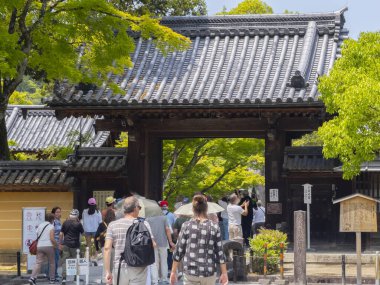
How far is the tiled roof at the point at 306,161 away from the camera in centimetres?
2574

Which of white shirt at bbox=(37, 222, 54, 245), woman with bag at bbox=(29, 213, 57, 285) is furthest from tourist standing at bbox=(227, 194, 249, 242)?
white shirt at bbox=(37, 222, 54, 245)

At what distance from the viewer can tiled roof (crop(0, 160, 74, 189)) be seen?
26.4m

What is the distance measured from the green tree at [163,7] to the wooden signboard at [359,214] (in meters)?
18.0

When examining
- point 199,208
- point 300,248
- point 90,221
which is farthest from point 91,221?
point 199,208

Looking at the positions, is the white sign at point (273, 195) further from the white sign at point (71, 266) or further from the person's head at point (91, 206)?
the white sign at point (71, 266)

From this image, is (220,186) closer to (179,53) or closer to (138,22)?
(179,53)

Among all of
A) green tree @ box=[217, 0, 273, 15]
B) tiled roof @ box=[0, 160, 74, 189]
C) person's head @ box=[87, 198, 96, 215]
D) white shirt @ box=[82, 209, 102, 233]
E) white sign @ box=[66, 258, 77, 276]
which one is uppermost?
green tree @ box=[217, 0, 273, 15]

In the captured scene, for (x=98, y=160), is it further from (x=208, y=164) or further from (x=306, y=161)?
(x=208, y=164)

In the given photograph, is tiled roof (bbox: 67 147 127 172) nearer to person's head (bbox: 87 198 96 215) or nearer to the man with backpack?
person's head (bbox: 87 198 96 215)

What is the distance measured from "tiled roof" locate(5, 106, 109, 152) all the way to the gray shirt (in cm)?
2486

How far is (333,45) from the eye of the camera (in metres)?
28.6

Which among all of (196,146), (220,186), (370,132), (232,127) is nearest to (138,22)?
(232,127)

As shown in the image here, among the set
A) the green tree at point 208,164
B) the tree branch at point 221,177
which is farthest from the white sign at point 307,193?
the tree branch at point 221,177

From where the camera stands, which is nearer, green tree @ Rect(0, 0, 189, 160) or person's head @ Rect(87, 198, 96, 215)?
green tree @ Rect(0, 0, 189, 160)
